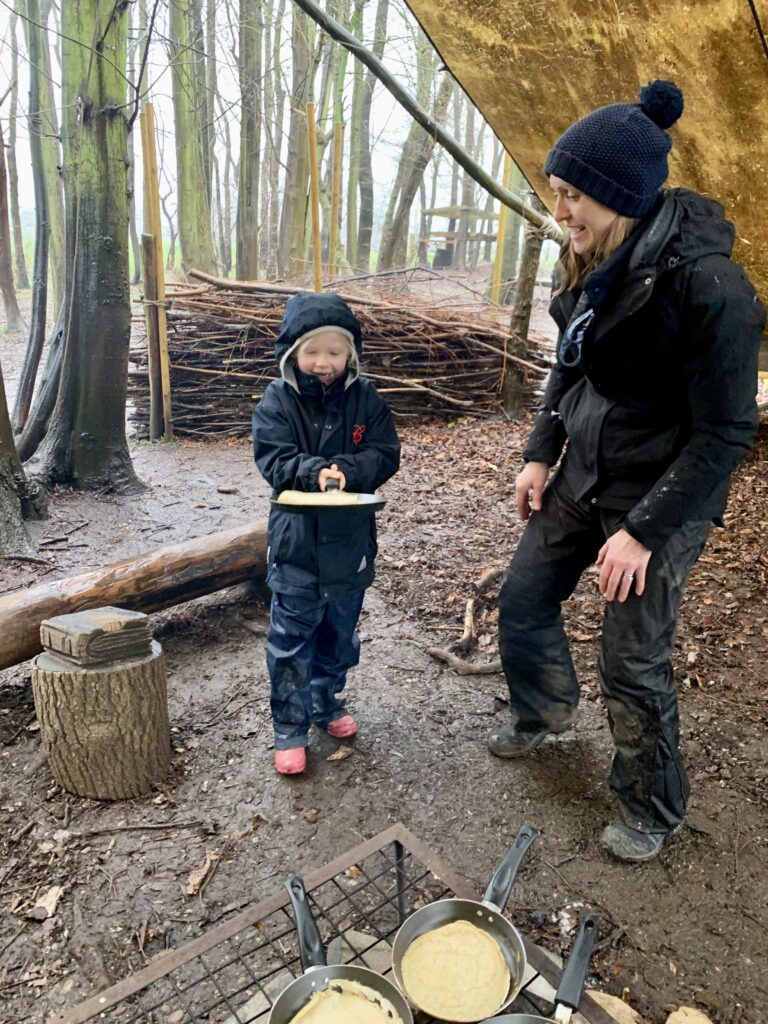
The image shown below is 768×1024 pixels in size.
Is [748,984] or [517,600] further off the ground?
[517,600]

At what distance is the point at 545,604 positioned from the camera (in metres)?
2.46

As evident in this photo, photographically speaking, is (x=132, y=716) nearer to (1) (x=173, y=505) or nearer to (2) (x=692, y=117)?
(2) (x=692, y=117)

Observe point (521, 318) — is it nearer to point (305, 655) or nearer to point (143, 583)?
point (143, 583)

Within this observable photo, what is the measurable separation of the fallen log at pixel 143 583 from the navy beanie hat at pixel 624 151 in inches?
95.7

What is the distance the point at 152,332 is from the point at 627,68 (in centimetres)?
589

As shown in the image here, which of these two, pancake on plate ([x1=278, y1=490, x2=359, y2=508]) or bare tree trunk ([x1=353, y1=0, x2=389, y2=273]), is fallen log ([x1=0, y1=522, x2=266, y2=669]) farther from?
bare tree trunk ([x1=353, y1=0, x2=389, y2=273])

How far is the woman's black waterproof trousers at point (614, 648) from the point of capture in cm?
206

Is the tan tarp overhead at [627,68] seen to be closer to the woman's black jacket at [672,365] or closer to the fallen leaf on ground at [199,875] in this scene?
the woman's black jacket at [672,365]

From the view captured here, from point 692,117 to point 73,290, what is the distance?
4381 mm

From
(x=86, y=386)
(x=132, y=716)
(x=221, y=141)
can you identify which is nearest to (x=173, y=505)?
(x=86, y=386)

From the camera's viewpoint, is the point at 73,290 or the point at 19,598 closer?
the point at 19,598

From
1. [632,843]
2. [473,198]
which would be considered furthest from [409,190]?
[473,198]

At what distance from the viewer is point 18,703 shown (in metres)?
3.00

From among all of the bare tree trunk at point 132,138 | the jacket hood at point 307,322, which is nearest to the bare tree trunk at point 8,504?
the bare tree trunk at point 132,138
